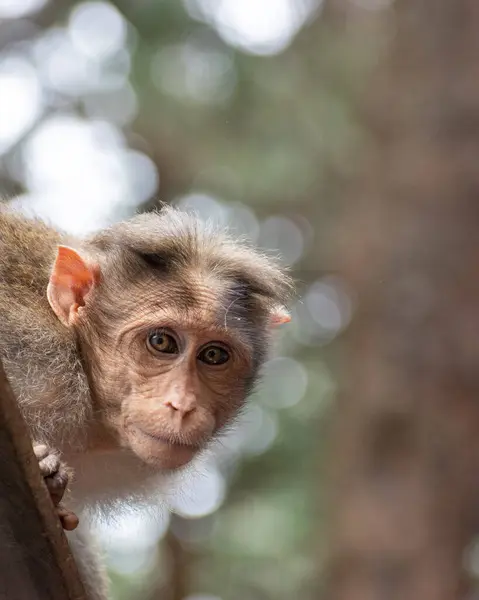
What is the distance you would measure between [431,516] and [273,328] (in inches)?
148

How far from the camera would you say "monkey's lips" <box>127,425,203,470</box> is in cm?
324

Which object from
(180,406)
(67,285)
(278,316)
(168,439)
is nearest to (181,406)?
(180,406)

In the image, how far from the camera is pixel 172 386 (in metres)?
3.28

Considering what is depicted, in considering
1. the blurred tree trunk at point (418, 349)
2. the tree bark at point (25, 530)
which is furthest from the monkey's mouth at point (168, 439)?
the blurred tree trunk at point (418, 349)

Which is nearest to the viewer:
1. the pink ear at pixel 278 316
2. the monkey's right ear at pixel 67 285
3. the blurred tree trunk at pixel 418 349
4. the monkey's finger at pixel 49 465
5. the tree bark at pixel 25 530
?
the tree bark at pixel 25 530

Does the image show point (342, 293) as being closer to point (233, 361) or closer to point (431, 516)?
point (431, 516)

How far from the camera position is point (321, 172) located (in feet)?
31.3

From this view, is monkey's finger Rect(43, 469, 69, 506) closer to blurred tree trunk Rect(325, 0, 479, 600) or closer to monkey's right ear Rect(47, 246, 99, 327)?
monkey's right ear Rect(47, 246, 99, 327)

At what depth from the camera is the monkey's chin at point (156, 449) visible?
3.25 m

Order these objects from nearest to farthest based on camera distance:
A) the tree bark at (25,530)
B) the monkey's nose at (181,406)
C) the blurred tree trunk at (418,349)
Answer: the tree bark at (25,530)
the monkey's nose at (181,406)
the blurred tree trunk at (418,349)

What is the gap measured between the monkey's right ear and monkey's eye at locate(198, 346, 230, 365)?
50 cm

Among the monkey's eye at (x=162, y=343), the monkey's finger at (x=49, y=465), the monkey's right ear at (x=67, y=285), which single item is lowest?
the monkey's eye at (x=162, y=343)

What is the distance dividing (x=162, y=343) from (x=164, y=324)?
72mm

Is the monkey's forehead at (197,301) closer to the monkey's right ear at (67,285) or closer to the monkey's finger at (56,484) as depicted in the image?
the monkey's right ear at (67,285)
